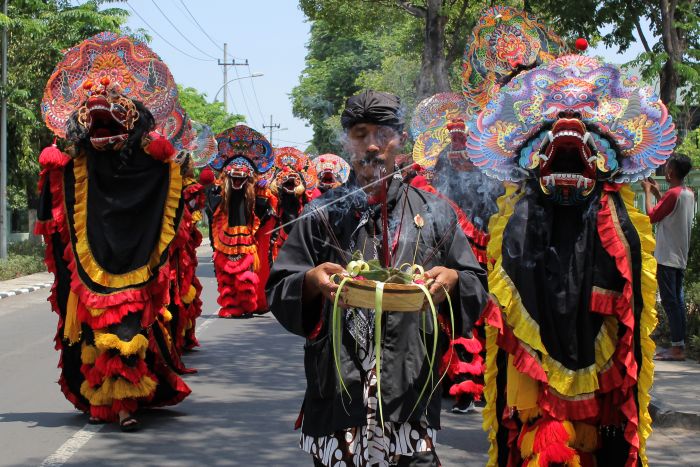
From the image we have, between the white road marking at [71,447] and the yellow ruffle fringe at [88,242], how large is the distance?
101 cm

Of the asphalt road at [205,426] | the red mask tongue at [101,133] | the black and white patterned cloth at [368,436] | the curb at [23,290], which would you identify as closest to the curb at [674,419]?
the asphalt road at [205,426]

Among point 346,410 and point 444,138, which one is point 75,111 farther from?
point 346,410

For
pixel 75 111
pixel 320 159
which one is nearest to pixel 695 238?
pixel 75 111

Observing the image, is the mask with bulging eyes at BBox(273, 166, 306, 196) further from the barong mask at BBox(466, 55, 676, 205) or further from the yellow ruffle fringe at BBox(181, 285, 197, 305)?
the barong mask at BBox(466, 55, 676, 205)

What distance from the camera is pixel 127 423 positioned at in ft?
23.4

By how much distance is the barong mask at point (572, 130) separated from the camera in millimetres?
4957

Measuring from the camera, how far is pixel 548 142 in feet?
16.4

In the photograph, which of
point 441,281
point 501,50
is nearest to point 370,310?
point 441,281

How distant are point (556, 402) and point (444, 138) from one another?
13.5 feet

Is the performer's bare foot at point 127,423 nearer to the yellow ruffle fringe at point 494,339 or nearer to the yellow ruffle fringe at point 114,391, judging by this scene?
the yellow ruffle fringe at point 114,391

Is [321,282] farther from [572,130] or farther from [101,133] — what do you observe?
[101,133]

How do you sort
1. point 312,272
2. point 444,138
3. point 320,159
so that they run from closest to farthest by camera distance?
point 312,272 < point 444,138 < point 320,159

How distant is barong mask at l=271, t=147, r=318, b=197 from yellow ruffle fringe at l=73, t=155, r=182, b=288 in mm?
8493

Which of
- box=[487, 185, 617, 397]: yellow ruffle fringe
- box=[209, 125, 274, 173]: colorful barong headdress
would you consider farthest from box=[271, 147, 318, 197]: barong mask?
box=[487, 185, 617, 397]: yellow ruffle fringe
